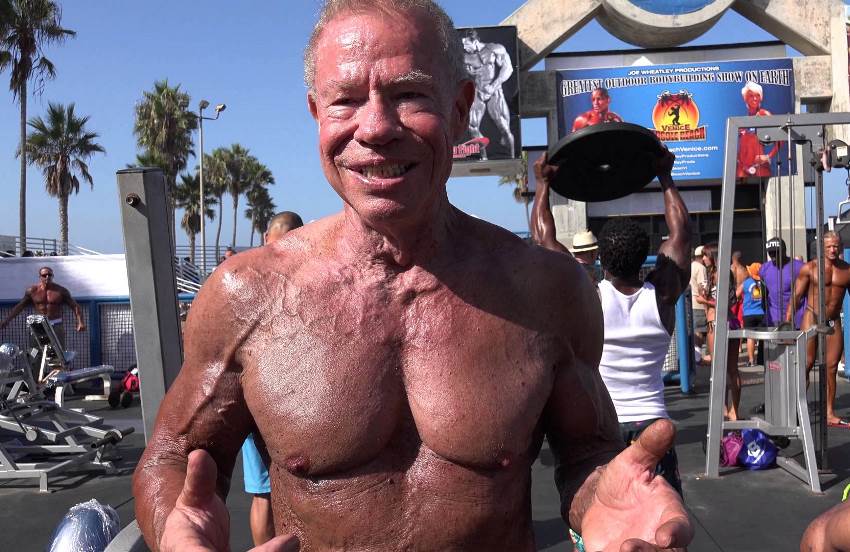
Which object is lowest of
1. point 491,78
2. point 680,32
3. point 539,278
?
point 539,278

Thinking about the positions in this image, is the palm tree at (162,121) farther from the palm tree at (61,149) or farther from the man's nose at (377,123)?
the man's nose at (377,123)

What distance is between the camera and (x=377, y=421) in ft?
4.73

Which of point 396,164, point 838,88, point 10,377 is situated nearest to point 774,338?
point 396,164

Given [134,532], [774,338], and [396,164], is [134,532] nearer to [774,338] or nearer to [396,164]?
[396,164]

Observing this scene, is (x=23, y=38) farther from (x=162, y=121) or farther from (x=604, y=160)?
(x=604, y=160)

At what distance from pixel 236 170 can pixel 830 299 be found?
140 feet

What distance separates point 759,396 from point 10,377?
7723 mm

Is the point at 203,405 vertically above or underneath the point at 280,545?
above

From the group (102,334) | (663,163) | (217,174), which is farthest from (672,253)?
(217,174)

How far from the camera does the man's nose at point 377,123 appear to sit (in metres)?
1.38

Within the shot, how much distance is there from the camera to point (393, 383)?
4.85 ft

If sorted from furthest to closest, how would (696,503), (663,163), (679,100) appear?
(679,100) → (696,503) → (663,163)

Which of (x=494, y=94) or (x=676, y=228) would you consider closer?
(x=676, y=228)

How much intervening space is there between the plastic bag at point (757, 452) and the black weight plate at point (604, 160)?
2.77 metres
